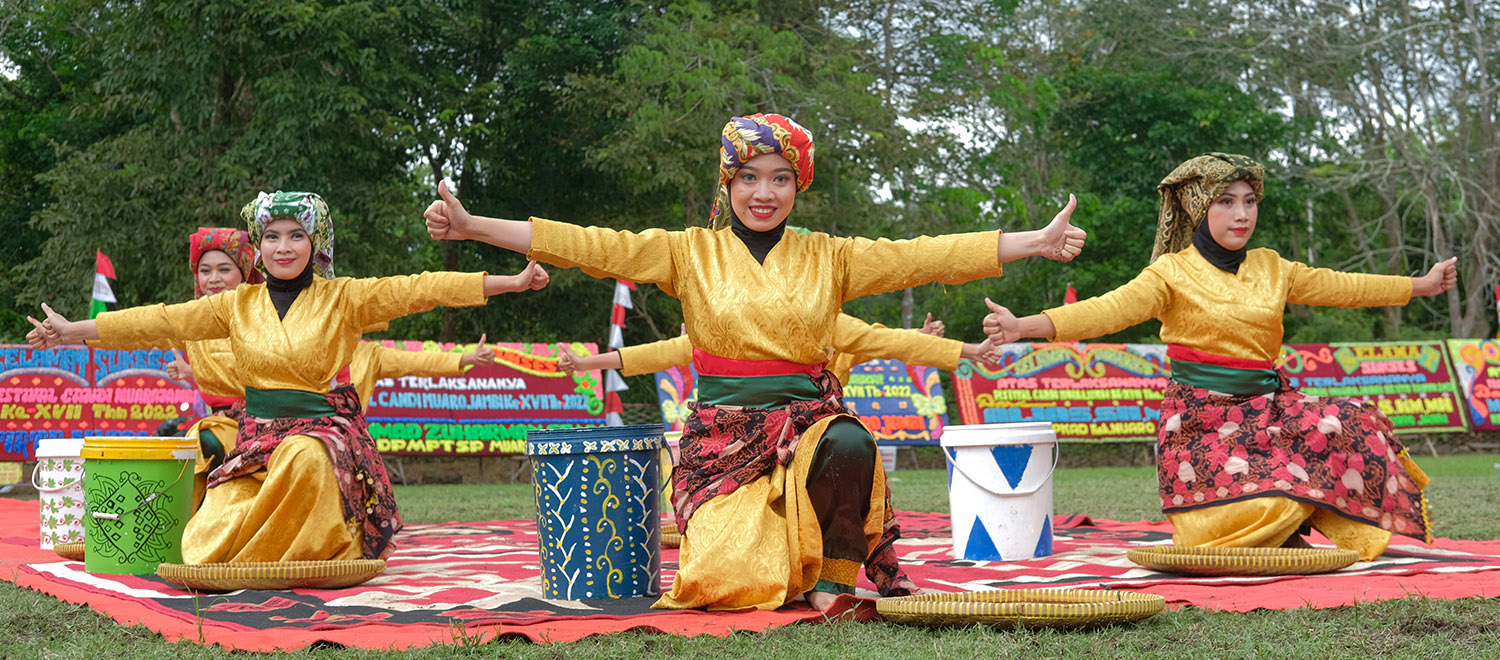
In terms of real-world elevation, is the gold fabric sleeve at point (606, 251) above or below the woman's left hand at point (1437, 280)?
above

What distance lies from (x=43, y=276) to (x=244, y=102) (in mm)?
3468

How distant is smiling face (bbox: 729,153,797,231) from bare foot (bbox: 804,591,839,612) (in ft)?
3.87

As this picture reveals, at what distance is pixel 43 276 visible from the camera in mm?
16562

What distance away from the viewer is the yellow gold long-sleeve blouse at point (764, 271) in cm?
395

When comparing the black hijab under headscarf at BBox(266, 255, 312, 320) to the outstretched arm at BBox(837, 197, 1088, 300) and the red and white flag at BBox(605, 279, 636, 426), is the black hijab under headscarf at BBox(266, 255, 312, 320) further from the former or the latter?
the red and white flag at BBox(605, 279, 636, 426)

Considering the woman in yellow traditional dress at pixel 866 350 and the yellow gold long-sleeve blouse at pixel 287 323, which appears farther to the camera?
the woman in yellow traditional dress at pixel 866 350

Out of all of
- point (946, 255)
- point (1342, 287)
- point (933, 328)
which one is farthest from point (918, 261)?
point (933, 328)

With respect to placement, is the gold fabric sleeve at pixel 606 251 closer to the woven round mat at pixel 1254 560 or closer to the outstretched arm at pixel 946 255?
the outstretched arm at pixel 946 255

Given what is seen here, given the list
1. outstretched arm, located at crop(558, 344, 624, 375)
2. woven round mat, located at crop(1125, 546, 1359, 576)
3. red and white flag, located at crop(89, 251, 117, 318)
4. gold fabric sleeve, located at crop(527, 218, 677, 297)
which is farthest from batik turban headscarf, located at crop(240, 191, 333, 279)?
red and white flag, located at crop(89, 251, 117, 318)

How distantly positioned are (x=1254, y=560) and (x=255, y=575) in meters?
3.43

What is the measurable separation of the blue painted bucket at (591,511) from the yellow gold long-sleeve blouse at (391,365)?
8.38 ft

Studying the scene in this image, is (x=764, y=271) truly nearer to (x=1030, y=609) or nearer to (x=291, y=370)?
(x=1030, y=609)

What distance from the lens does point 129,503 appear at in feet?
16.9

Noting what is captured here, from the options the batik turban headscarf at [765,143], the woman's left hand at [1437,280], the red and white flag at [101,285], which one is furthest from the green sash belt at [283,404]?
the red and white flag at [101,285]
